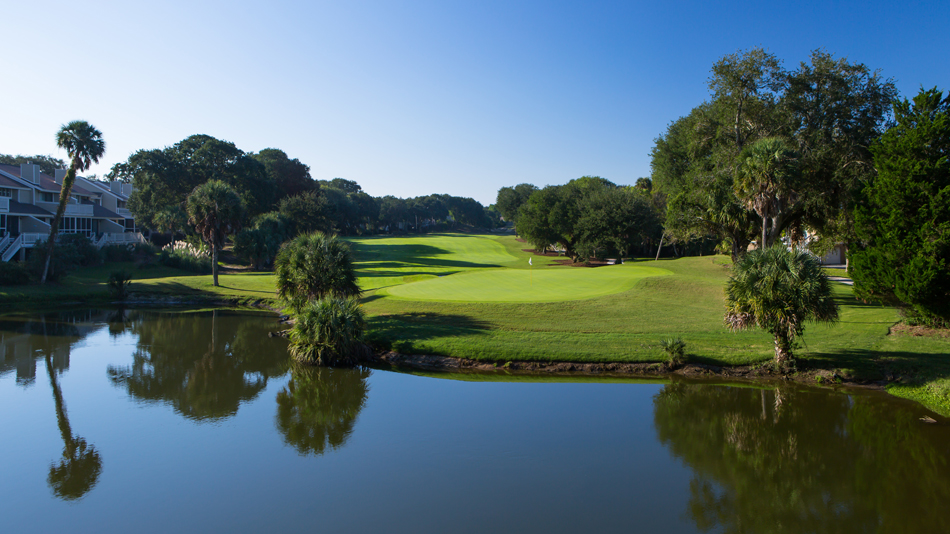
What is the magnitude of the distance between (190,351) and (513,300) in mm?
14303

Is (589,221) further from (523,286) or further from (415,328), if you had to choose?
(415,328)

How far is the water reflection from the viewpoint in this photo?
14859mm

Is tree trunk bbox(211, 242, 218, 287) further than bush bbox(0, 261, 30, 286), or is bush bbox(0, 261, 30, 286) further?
tree trunk bbox(211, 242, 218, 287)

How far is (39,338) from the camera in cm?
2222

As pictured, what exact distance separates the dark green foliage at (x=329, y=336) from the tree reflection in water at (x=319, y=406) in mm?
530

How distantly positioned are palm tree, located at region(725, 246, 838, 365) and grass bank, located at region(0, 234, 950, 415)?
1.95 meters

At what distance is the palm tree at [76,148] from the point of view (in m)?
35.1

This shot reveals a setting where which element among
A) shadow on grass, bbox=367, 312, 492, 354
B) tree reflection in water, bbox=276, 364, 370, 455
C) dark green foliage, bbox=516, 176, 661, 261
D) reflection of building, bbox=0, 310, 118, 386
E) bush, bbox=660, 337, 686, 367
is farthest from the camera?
dark green foliage, bbox=516, 176, 661, 261

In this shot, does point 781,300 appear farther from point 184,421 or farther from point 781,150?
point 184,421

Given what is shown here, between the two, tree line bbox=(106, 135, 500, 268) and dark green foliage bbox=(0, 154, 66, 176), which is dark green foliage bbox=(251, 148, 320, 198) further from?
dark green foliage bbox=(0, 154, 66, 176)

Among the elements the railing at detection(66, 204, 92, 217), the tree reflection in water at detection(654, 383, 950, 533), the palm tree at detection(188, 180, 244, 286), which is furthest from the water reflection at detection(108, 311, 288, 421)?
the railing at detection(66, 204, 92, 217)

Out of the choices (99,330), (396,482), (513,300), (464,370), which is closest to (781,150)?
(513,300)

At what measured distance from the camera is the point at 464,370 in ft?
58.5

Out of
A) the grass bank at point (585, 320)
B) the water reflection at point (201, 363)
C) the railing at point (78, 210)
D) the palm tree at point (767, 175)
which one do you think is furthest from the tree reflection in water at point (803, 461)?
the railing at point (78, 210)
